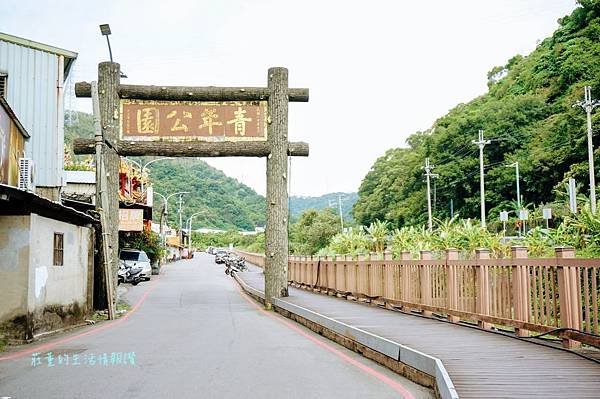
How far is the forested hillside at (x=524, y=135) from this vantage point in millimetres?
60844

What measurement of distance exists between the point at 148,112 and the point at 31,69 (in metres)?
3.46

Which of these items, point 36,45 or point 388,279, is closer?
point 388,279

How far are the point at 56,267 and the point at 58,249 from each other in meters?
0.42

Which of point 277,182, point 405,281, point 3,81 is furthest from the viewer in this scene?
point 277,182

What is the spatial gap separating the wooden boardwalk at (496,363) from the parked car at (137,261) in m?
27.3

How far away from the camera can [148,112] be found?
21.7 metres

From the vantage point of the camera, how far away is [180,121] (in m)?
21.7

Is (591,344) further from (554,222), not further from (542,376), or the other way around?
(554,222)

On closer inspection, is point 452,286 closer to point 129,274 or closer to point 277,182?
point 277,182

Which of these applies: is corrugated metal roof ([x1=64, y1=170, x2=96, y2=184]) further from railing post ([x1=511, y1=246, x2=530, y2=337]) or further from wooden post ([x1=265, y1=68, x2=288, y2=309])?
railing post ([x1=511, y1=246, x2=530, y2=337])

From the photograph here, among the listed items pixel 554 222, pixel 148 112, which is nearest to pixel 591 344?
pixel 148 112

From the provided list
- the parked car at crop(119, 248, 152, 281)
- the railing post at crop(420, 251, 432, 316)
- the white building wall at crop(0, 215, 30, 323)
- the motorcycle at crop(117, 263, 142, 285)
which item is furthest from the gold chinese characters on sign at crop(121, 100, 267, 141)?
the parked car at crop(119, 248, 152, 281)

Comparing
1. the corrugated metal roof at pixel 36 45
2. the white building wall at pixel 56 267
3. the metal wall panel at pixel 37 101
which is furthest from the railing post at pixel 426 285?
the corrugated metal roof at pixel 36 45

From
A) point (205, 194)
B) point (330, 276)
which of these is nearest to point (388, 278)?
point (330, 276)
